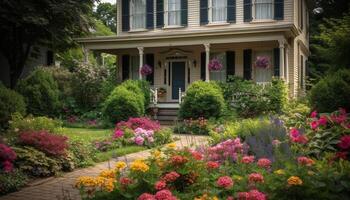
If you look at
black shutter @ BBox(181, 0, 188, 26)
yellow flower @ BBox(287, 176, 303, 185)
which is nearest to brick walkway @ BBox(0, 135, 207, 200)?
yellow flower @ BBox(287, 176, 303, 185)

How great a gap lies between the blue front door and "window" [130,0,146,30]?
265cm

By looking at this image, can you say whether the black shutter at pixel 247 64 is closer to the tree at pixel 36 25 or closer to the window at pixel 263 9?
the window at pixel 263 9

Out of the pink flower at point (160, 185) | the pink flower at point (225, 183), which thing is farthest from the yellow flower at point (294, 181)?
the pink flower at point (160, 185)

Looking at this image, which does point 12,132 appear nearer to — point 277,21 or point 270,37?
point 270,37

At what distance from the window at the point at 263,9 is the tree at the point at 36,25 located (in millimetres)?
7495

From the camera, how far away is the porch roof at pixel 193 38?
62.2ft

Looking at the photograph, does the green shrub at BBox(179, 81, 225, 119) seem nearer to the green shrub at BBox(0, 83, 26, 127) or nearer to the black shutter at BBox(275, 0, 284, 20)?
the black shutter at BBox(275, 0, 284, 20)

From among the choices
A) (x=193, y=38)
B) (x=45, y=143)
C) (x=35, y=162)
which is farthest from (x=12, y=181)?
(x=193, y=38)

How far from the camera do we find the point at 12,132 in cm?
954

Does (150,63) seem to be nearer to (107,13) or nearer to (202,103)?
(202,103)

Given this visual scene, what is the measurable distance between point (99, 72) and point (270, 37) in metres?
7.86

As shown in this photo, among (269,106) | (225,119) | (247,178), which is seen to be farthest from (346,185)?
(269,106)

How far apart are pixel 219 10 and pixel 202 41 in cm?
241

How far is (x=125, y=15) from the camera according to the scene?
23859 millimetres
